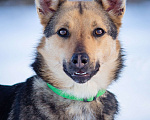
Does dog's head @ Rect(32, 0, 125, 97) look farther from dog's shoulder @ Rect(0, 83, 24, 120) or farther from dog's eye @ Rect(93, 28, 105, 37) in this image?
dog's shoulder @ Rect(0, 83, 24, 120)

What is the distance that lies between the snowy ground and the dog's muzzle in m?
0.57

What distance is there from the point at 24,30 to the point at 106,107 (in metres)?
8.49

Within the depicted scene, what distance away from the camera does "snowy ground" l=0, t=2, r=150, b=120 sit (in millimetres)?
4648

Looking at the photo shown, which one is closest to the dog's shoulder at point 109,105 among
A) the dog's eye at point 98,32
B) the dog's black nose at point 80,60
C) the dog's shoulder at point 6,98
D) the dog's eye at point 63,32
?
the dog's black nose at point 80,60

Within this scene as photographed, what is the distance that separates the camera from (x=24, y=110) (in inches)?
115

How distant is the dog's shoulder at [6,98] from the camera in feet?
10.5

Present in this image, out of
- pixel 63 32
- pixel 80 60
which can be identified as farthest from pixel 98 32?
pixel 80 60

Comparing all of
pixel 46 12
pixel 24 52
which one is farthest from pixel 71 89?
pixel 24 52

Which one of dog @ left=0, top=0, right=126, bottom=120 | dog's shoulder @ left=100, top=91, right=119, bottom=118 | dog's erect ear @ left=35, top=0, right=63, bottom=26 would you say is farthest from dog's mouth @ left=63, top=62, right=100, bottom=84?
dog's erect ear @ left=35, top=0, right=63, bottom=26

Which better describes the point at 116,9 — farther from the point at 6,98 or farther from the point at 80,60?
the point at 6,98

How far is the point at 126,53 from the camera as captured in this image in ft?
11.0

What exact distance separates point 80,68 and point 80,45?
10.2 inches

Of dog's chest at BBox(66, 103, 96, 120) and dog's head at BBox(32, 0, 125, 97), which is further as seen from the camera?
dog's chest at BBox(66, 103, 96, 120)

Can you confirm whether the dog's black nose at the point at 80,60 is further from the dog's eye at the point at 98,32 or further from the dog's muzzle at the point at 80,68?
the dog's eye at the point at 98,32
